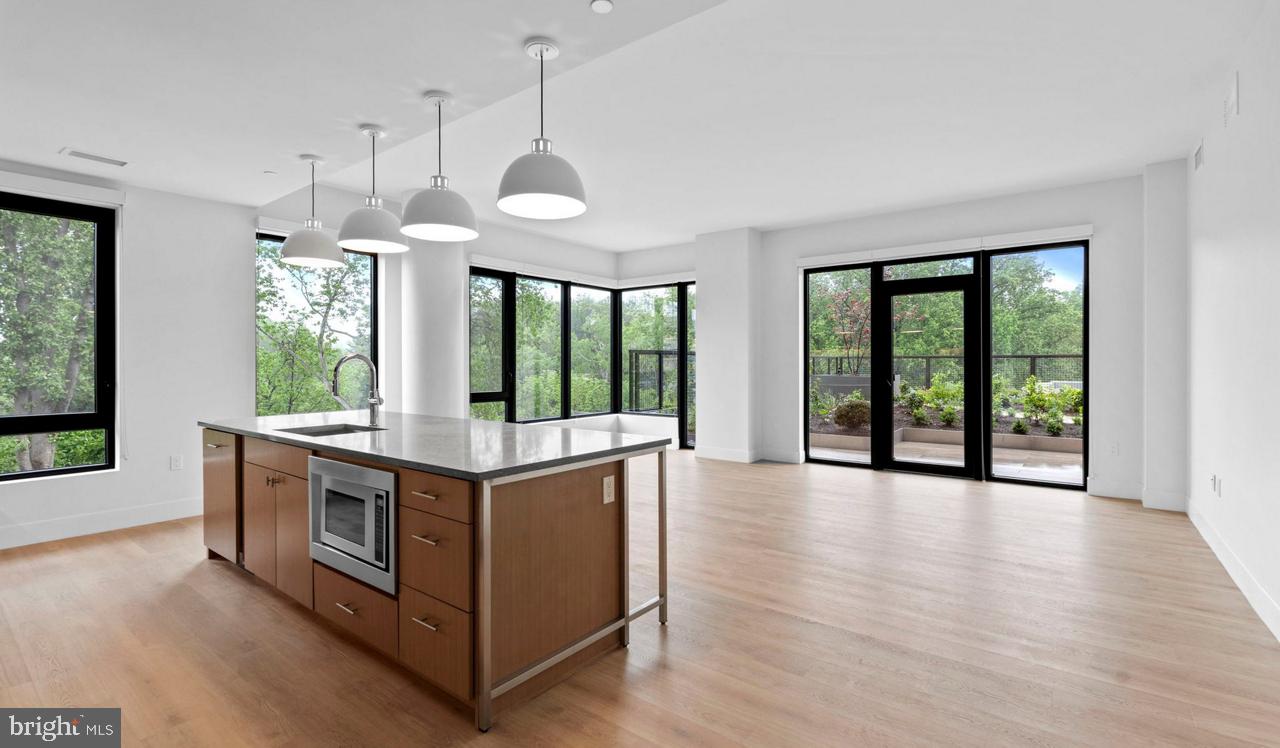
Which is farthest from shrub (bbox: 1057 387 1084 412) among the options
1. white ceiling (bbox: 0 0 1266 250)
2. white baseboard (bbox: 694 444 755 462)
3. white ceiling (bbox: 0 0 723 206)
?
white ceiling (bbox: 0 0 723 206)

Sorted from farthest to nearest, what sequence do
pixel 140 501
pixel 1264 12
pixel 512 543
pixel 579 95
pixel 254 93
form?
pixel 140 501 < pixel 579 95 < pixel 254 93 < pixel 1264 12 < pixel 512 543

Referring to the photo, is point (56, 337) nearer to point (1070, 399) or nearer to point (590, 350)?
point (590, 350)

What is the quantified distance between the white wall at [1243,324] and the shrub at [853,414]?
2.63 metres

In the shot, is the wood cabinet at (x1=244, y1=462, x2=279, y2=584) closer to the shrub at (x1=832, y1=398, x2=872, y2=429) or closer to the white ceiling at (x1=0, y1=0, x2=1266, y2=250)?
the white ceiling at (x1=0, y1=0, x2=1266, y2=250)

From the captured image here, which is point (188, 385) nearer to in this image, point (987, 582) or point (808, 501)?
point (808, 501)

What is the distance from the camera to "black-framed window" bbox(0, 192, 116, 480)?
149 inches

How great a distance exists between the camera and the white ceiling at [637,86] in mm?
2277

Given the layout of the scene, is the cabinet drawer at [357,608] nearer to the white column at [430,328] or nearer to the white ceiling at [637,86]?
the white ceiling at [637,86]

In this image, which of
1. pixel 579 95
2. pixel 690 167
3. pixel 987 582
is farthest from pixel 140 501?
pixel 987 582

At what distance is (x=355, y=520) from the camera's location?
225cm

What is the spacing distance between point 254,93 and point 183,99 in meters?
0.37

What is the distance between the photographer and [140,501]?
4.23 meters

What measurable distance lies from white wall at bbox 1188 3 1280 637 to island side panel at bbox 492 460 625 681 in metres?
2.69

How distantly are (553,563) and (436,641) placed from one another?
432 millimetres
